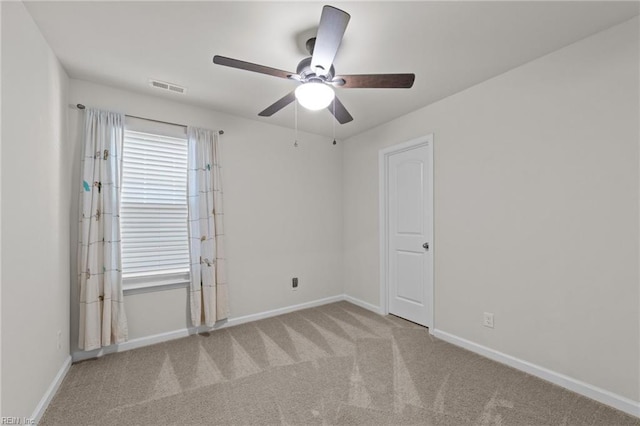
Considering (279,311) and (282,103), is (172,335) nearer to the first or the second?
(279,311)

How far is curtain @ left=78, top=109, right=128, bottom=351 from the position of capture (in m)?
2.50

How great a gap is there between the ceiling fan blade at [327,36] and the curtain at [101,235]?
207 centimetres

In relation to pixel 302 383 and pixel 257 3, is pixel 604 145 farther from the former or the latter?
pixel 302 383

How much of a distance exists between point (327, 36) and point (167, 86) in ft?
6.11

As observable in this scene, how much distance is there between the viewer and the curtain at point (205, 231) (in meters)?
3.06

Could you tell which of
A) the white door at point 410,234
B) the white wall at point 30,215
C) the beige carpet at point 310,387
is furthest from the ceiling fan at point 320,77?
the beige carpet at point 310,387

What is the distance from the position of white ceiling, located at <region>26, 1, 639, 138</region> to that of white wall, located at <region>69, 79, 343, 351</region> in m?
0.42

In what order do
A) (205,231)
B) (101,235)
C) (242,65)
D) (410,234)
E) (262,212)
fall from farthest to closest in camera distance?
(262,212)
(410,234)
(205,231)
(101,235)
(242,65)

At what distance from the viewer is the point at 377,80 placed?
6.17 feet

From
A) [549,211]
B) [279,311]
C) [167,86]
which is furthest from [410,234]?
[167,86]

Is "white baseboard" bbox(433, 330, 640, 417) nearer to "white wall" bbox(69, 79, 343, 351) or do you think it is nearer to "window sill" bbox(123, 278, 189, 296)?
"white wall" bbox(69, 79, 343, 351)

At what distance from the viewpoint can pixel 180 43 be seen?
2.05 meters

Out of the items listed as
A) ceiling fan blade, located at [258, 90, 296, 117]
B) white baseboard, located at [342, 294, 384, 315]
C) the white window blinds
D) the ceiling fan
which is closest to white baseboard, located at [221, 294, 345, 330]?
white baseboard, located at [342, 294, 384, 315]

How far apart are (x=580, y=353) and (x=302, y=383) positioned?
2002 millimetres
